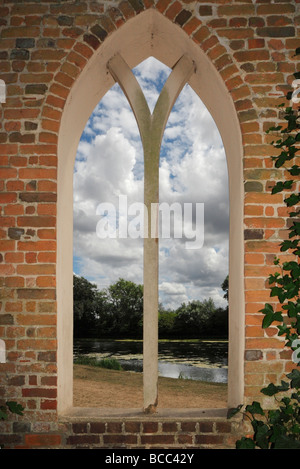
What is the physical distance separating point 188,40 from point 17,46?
1.18 meters

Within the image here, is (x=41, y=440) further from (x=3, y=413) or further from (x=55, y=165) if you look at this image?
(x=55, y=165)

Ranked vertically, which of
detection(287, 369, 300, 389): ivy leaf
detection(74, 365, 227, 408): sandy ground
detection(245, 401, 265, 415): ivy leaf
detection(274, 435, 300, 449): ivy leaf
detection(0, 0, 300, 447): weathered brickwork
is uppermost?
detection(0, 0, 300, 447): weathered brickwork

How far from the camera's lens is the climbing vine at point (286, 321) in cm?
224

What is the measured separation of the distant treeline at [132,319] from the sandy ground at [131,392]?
1380 cm

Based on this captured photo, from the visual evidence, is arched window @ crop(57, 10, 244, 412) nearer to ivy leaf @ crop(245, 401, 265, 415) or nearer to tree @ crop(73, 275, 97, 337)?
ivy leaf @ crop(245, 401, 265, 415)

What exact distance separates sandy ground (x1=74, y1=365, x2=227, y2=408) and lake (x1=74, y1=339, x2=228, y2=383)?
5.42 meters

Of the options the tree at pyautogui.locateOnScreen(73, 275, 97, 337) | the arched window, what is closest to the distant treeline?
the tree at pyautogui.locateOnScreen(73, 275, 97, 337)

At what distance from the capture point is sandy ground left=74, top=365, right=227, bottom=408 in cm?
522

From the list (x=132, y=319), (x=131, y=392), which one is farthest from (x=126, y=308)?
(x=131, y=392)

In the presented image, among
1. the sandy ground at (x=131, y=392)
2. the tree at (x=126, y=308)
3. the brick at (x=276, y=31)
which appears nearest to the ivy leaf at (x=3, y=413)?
the sandy ground at (x=131, y=392)

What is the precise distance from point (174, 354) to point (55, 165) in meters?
16.2

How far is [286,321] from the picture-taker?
2457 millimetres

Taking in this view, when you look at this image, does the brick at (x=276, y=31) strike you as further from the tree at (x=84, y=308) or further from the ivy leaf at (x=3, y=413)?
the tree at (x=84, y=308)

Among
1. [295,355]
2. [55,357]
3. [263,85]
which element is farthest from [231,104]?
[55,357]
